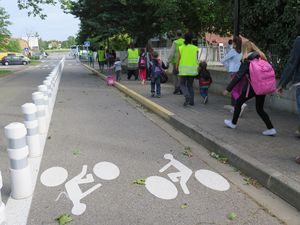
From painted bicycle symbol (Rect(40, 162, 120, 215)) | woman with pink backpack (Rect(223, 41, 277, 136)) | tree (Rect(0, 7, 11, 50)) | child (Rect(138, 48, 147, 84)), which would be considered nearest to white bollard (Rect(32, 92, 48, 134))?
painted bicycle symbol (Rect(40, 162, 120, 215))

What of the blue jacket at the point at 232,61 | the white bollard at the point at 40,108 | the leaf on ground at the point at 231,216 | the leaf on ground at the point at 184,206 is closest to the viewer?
the leaf on ground at the point at 231,216

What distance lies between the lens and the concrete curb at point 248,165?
14.9 ft

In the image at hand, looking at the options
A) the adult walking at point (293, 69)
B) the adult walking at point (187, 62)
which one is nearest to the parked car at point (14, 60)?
the adult walking at point (187, 62)

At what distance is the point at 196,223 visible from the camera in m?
4.01

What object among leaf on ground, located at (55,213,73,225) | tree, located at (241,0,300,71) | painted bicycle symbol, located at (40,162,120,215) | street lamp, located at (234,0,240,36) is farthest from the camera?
street lamp, located at (234,0,240,36)

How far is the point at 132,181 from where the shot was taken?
5.22 meters

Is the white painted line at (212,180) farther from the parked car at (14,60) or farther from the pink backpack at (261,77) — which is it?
the parked car at (14,60)

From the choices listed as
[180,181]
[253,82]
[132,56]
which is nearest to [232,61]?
[253,82]

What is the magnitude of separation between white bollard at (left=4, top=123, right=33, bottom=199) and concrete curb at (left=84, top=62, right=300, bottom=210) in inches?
108

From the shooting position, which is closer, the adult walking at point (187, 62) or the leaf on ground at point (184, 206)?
the leaf on ground at point (184, 206)

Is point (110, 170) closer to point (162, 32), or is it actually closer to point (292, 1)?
A: point (292, 1)

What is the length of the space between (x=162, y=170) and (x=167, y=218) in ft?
5.19

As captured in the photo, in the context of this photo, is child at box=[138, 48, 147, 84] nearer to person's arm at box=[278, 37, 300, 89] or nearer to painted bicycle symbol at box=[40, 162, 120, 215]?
person's arm at box=[278, 37, 300, 89]

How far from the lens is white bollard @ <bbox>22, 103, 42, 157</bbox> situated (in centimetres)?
620
